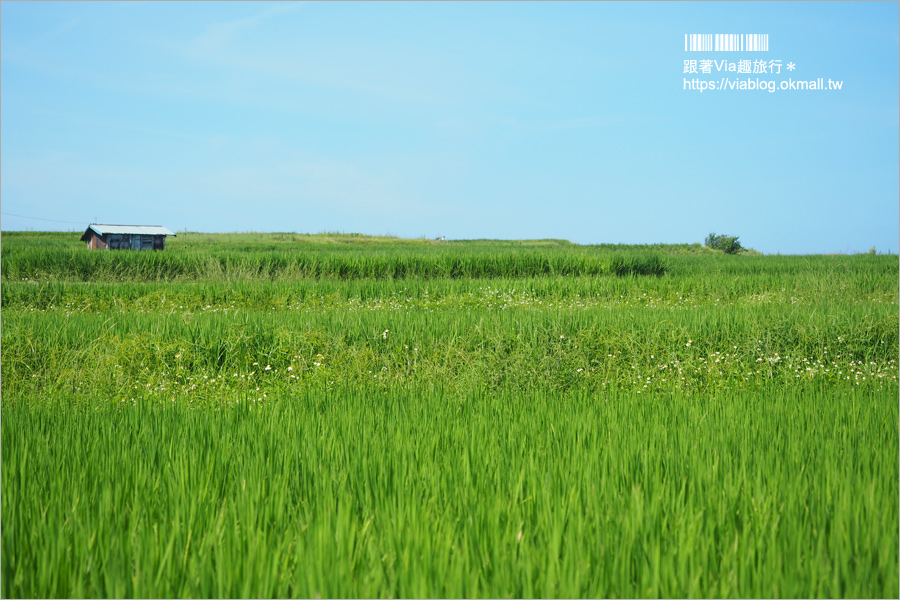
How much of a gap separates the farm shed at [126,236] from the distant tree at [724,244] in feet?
146

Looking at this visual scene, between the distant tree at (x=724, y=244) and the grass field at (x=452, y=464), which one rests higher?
the distant tree at (x=724, y=244)

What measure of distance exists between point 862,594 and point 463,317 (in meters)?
7.08

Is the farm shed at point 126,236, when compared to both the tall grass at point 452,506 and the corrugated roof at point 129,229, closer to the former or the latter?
the corrugated roof at point 129,229

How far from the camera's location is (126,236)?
39.2 meters

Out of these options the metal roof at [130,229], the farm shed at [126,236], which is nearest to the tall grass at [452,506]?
the farm shed at [126,236]

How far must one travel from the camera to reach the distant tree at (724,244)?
4712cm

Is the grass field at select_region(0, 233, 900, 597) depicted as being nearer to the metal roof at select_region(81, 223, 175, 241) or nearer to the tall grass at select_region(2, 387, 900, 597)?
the tall grass at select_region(2, 387, 900, 597)

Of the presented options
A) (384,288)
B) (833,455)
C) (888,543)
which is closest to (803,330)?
(833,455)

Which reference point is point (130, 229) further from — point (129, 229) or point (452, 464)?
point (452, 464)

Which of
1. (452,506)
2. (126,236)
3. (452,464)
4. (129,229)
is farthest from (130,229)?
(452,506)

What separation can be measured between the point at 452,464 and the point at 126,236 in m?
43.0

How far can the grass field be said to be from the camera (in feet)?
6.77

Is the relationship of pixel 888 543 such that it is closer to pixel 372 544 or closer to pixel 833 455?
pixel 833 455

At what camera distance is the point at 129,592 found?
2.10 metres
